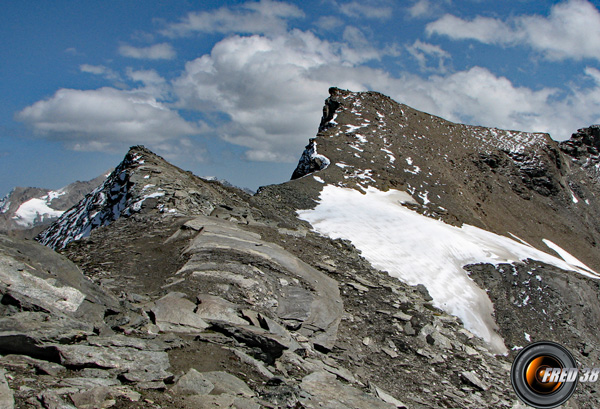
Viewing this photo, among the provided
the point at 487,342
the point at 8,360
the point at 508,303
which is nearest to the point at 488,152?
the point at 508,303

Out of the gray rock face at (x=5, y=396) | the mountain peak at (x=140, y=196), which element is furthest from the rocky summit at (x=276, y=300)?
the mountain peak at (x=140, y=196)

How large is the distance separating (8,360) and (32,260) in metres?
→ 3.45

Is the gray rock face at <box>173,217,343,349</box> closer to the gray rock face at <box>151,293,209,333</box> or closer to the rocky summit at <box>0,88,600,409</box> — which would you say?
the rocky summit at <box>0,88,600,409</box>

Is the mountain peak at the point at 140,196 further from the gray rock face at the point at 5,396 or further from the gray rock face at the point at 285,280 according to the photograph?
the gray rock face at the point at 5,396

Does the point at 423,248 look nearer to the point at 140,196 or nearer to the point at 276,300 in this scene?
the point at 276,300

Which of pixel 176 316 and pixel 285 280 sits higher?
pixel 285 280

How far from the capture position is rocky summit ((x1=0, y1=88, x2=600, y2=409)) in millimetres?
7039

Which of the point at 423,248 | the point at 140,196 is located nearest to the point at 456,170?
the point at 423,248

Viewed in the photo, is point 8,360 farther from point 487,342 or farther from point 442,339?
point 487,342

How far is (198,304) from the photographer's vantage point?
1062 centimetres

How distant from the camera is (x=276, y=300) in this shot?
12.5m

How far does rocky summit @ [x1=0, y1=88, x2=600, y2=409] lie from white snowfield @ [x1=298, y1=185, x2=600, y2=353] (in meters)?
0.11

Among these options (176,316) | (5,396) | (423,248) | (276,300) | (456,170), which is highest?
(456,170)

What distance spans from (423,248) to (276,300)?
1329 centimetres
